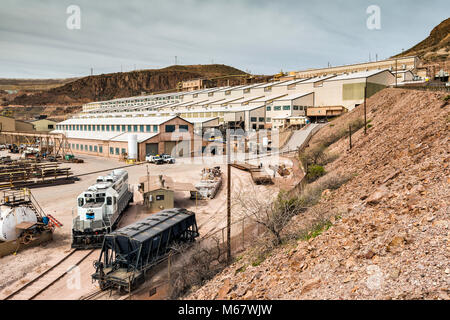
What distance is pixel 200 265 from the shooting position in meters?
13.7

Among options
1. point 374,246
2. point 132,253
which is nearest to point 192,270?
point 132,253

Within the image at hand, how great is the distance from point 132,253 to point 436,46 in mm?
144549

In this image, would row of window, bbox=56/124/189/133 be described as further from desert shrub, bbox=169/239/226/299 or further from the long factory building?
desert shrub, bbox=169/239/226/299

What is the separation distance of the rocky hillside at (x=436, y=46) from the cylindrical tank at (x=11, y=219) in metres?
116

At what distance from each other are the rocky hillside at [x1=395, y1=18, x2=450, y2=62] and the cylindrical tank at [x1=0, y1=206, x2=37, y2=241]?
11638 centimetres

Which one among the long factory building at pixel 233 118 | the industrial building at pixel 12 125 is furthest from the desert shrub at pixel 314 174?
the industrial building at pixel 12 125

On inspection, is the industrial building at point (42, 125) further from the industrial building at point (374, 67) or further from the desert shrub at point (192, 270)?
the desert shrub at point (192, 270)

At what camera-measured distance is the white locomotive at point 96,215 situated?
18.2 meters

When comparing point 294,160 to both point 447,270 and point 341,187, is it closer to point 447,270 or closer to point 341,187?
point 341,187

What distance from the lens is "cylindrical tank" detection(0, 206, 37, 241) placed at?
17.8m

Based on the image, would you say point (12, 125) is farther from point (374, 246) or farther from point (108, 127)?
point (374, 246)

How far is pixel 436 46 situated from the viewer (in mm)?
115625

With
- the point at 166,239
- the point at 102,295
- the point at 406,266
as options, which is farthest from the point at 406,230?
the point at 102,295

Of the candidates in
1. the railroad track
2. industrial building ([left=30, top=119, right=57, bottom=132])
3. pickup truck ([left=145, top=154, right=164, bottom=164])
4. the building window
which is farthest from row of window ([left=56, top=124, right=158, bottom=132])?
the railroad track
